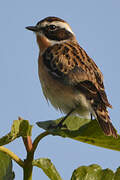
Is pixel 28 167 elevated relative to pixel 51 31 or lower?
lower

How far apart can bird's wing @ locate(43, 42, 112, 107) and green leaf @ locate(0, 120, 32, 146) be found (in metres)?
2.98

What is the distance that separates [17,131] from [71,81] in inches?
131

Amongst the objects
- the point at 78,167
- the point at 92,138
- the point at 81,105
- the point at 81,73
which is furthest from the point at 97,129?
the point at 81,73

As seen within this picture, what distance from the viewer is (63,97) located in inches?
240

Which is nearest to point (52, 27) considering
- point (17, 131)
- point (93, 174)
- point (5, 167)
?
point (93, 174)

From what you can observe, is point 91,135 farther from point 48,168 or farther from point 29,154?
point 29,154

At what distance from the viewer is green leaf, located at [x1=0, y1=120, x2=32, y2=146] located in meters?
2.88

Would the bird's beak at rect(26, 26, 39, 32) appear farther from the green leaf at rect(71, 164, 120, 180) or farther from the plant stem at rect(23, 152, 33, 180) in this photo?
the plant stem at rect(23, 152, 33, 180)

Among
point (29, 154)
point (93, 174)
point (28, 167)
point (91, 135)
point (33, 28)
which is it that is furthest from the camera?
point (33, 28)

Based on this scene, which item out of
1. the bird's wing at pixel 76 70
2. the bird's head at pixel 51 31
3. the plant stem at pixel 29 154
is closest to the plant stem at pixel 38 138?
the plant stem at pixel 29 154

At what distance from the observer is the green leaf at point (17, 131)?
2.88m

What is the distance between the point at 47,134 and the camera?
320 cm

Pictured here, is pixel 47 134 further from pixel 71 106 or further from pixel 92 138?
pixel 71 106

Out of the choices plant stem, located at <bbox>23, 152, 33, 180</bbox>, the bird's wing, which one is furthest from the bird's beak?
plant stem, located at <bbox>23, 152, 33, 180</bbox>
